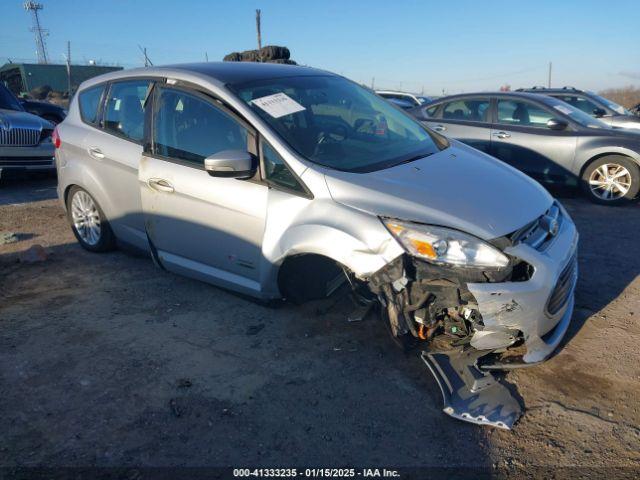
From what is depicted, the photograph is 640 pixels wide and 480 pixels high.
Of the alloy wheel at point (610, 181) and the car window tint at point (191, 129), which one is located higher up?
the car window tint at point (191, 129)

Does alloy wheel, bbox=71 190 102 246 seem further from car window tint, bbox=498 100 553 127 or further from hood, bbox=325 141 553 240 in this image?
car window tint, bbox=498 100 553 127

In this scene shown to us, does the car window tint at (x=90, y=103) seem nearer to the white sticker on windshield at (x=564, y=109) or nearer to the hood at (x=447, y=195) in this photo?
the hood at (x=447, y=195)

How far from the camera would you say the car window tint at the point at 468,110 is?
7871mm

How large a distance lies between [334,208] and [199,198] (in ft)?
3.62

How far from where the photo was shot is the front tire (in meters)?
4.77

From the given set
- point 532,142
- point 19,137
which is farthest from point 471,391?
point 19,137

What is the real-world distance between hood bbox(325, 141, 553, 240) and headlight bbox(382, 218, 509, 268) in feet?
0.14

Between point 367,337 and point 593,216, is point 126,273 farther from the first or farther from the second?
point 593,216

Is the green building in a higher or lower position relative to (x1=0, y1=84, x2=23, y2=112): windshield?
higher

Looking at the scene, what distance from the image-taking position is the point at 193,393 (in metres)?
2.89

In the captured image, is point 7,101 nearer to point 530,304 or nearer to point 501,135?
point 501,135

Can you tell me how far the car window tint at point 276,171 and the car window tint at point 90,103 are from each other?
218cm

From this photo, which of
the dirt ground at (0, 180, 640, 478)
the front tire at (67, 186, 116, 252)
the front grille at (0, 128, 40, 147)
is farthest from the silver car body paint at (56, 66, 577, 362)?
the front grille at (0, 128, 40, 147)

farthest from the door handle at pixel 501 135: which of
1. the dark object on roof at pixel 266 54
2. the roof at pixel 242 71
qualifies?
the dark object on roof at pixel 266 54
